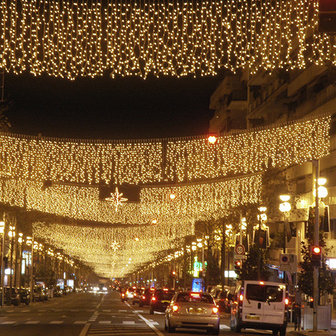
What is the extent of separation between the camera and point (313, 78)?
2697 inches

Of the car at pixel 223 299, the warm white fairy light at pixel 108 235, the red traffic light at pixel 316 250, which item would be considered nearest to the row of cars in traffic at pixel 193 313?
the red traffic light at pixel 316 250

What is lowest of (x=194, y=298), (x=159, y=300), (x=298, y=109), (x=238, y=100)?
(x=159, y=300)

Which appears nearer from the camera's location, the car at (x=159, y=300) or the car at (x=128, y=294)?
the car at (x=159, y=300)

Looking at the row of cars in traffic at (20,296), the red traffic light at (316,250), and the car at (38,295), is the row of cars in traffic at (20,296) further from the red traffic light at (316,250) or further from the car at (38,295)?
the red traffic light at (316,250)

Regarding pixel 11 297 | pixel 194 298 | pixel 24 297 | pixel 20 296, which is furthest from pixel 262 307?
pixel 24 297

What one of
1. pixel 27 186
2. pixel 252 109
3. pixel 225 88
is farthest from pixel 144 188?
pixel 225 88

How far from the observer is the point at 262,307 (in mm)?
33031

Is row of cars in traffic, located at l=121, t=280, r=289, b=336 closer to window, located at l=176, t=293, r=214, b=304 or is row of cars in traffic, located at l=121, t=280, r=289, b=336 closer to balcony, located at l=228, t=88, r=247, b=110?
window, located at l=176, t=293, r=214, b=304

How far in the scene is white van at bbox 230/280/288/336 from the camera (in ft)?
108

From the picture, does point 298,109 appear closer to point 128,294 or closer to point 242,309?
point 128,294

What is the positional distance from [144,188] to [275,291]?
2374 centimetres

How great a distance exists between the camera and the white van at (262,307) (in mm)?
32812

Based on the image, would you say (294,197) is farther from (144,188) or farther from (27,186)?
(27,186)

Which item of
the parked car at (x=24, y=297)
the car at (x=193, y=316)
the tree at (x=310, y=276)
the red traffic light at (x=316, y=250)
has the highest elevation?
the red traffic light at (x=316, y=250)
